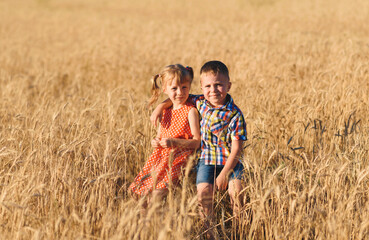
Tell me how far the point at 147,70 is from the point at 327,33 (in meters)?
5.45

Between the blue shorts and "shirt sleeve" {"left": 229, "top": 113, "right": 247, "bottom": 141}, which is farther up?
"shirt sleeve" {"left": 229, "top": 113, "right": 247, "bottom": 141}

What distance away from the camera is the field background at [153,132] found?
78.3 inches

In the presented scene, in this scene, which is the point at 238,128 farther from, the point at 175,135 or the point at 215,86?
the point at 175,135

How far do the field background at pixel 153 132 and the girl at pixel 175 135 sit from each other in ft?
0.60

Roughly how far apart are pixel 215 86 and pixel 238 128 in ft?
1.05

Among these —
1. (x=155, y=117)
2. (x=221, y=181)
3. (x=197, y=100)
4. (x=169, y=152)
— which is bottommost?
(x=221, y=181)

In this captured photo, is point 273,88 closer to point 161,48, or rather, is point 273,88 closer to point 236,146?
point 236,146

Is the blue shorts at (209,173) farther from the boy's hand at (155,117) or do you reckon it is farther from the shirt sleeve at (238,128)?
the boy's hand at (155,117)

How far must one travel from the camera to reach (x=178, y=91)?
2742mm

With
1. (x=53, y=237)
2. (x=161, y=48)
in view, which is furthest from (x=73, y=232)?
(x=161, y=48)

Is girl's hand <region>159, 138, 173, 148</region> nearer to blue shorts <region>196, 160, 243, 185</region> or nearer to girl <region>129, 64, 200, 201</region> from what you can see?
girl <region>129, 64, 200, 201</region>

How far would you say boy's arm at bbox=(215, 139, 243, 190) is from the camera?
7.89 ft

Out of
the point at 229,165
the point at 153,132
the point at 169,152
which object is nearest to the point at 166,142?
the point at 169,152

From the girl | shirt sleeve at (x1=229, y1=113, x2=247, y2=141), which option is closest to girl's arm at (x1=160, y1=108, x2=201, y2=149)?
the girl
